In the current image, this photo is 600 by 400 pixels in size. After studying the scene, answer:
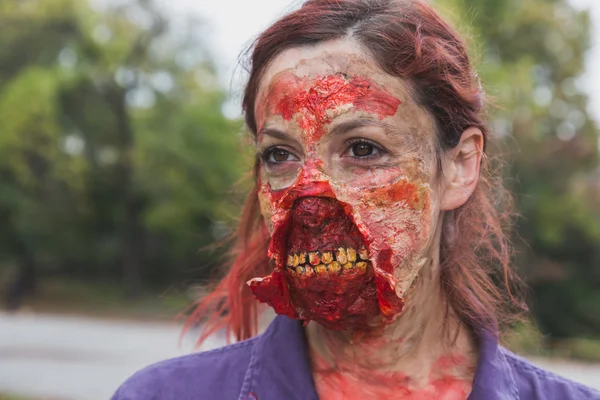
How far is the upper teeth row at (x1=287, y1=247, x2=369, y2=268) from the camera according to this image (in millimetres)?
1833

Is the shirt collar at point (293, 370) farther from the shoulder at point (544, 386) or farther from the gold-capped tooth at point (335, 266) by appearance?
the gold-capped tooth at point (335, 266)

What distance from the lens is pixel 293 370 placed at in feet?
6.48

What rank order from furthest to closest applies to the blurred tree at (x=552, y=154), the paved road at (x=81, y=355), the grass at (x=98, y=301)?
the grass at (x=98, y=301), the blurred tree at (x=552, y=154), the paved road at (x=81, y=355)

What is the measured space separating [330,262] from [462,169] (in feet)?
1.81

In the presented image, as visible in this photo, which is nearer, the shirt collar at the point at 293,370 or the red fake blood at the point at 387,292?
the red fake blood at the point at 387,292

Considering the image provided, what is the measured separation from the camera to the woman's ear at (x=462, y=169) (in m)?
2.05

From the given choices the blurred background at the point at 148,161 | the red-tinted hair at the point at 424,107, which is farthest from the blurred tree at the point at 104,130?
the red-tinted hair at the point at 424,107

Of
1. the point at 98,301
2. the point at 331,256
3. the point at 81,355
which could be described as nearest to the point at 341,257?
the point at 331,256

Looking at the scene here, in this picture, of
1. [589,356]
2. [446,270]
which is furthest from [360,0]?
[589,356]

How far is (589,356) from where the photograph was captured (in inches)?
555

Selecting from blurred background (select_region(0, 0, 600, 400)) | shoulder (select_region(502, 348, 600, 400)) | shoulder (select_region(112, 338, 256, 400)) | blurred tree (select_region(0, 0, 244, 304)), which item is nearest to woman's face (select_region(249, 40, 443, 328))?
shoulder (select_region(112, 338, 256, 400))

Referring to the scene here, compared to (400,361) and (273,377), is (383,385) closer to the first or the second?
(400,361)

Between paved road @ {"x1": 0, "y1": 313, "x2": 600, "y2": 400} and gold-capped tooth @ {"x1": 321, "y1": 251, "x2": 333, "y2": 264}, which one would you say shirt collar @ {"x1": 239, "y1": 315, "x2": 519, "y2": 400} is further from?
paved road @ {"x1": 0, "y1": 313, "x2": 600, "y2": 400}

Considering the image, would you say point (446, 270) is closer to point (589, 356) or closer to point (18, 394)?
point (18, 394)
